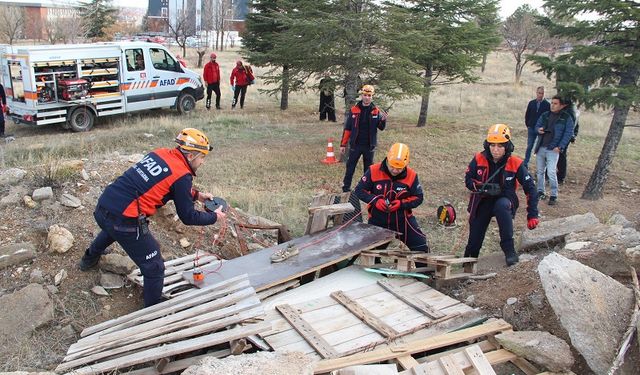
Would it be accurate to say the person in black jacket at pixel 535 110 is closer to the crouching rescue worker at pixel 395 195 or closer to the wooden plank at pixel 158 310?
the crouching rescue worker at pixel 395 195

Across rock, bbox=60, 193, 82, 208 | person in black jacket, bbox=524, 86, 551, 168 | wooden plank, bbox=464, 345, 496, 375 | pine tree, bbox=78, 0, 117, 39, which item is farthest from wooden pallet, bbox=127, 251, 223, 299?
pine tree, bbox=78, 0, 117, 39

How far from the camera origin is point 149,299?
4.68 meters

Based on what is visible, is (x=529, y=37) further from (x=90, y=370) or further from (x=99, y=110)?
(x=90, y=370)

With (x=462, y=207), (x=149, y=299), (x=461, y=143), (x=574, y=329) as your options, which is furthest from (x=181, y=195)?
(x=461, y=143)

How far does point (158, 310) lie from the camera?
14.5 ft

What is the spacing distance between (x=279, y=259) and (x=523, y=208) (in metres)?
5.56

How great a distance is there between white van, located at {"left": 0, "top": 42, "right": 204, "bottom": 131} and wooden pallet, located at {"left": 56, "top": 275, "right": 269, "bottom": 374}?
1074 centimetres

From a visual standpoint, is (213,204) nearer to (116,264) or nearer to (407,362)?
(116,264)

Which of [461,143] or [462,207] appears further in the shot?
[461,143]

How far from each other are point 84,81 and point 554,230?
471 inches

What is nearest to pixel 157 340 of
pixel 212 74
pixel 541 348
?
pixel 541 348

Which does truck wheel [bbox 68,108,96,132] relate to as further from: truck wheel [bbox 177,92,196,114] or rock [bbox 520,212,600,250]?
rock [bbox 520,212,600,250]

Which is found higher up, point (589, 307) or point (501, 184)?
point (501, 184)

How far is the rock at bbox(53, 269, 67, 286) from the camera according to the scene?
521cm
